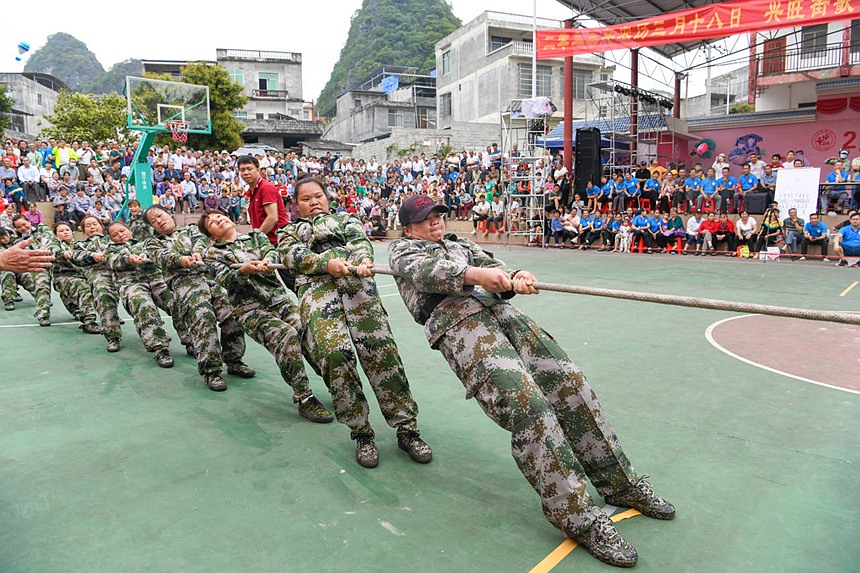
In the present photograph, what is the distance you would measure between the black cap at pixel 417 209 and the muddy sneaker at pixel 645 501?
1.82 m

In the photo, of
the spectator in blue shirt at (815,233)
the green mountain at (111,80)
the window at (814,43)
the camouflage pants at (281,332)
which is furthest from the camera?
the green mountain at (111,80)

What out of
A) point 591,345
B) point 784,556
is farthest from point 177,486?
point 591,345

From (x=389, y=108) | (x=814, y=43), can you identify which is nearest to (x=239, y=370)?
(x=814, y=43)

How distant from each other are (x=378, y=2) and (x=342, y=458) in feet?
244

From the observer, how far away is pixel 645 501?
127 inches

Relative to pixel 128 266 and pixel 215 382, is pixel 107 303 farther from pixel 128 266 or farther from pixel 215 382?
pixel 215 382

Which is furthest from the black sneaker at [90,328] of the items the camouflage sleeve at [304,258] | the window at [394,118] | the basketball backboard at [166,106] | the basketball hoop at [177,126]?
the window at [394,118]

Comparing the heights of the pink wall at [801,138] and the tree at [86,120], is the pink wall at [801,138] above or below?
below

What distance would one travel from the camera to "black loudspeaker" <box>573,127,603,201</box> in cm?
1920

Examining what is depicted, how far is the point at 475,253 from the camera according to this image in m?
3.67

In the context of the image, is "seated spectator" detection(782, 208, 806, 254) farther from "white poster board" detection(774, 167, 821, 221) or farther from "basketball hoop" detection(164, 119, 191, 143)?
"basketball hoop" detection(164, 119, 191, 143)

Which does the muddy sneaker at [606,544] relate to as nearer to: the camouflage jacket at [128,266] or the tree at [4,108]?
the camouflage jacket at [128,266]

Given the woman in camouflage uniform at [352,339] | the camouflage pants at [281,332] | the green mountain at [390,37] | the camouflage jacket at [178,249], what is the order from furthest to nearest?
the green mountain at [390,37]
the camouflage jacket at [178,249]
the camouflage pants at [281,332]
the woman in camouflage uniform at [352,339]

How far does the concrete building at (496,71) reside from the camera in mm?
37812
